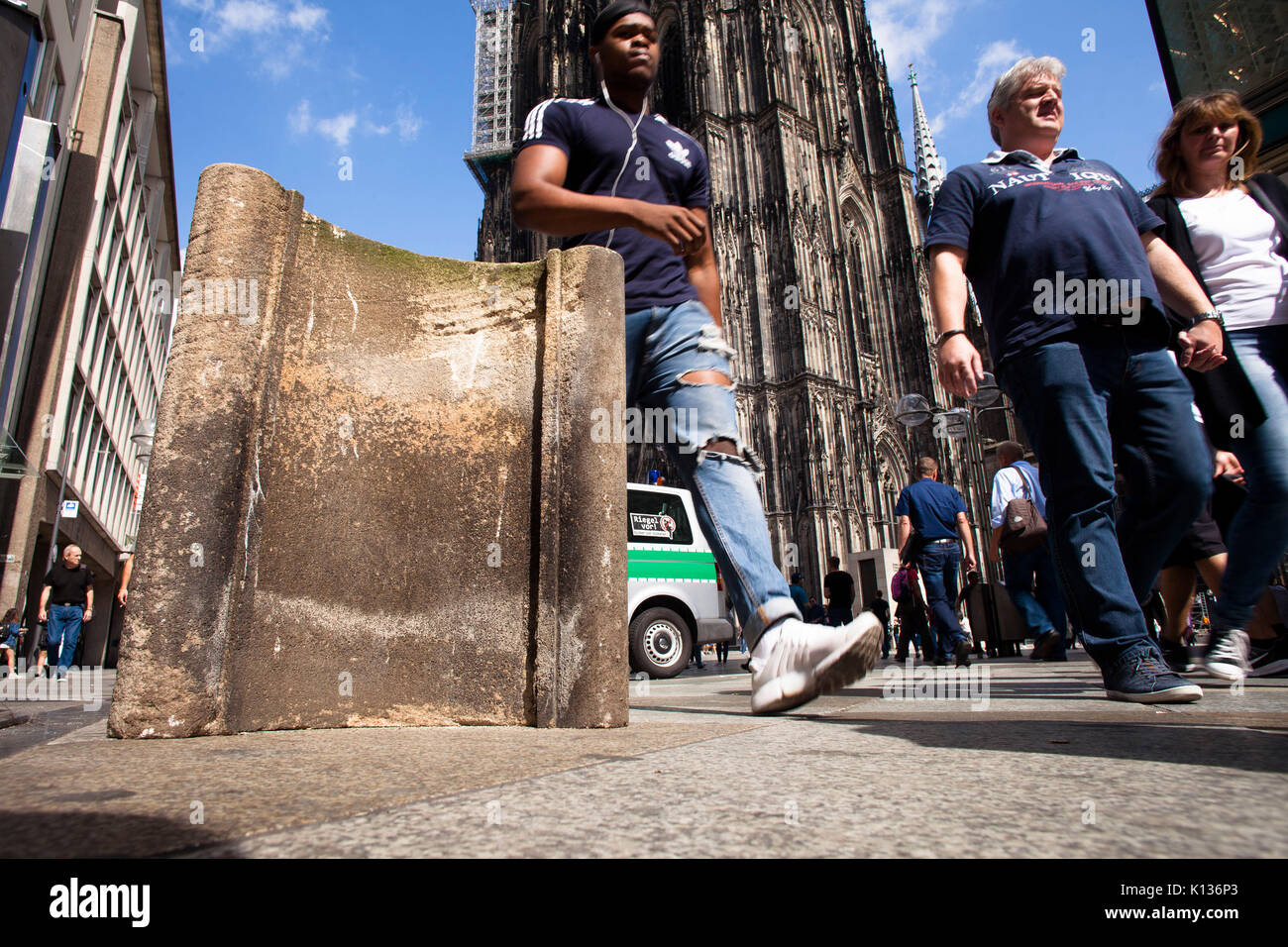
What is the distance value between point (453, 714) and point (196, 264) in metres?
1.37

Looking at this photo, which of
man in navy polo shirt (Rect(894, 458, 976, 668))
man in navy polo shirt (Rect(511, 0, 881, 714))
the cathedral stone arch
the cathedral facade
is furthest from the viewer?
the cathedral stone arch

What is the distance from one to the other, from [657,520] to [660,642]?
4.07 ft

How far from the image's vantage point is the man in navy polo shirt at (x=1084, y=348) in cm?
230

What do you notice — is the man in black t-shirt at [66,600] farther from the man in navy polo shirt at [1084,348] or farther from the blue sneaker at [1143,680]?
the blue sneaker at [1143,680]

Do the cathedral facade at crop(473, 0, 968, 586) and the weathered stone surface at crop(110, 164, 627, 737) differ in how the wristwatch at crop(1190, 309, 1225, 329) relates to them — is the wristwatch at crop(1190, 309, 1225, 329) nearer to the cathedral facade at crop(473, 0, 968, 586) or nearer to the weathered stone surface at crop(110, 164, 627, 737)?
the weathered stone surface at crop(110, 164, 627, 737)

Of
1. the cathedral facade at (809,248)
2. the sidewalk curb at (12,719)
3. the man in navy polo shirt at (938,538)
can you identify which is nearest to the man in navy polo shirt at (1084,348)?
the man in navy polo shirt at (938,538)

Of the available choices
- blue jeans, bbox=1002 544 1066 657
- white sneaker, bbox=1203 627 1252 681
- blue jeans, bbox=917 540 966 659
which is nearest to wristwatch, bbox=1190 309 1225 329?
white sneaker, bbox=1203 627 1252 681

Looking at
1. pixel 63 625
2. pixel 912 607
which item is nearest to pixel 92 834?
pixel 912 607

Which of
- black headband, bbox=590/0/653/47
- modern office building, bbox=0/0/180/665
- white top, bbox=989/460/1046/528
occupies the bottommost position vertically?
white top, bbox=989/460/1046/528

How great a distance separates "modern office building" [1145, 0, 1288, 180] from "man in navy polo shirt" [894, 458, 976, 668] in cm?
758

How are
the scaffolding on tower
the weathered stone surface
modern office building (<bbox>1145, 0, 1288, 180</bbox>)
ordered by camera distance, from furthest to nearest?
the scaffolding on tower → modern office building (<bbox>1145, 0, 1288, 180</bbox>) → the weathered stone surface

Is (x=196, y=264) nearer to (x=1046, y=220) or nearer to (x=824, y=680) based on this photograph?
(x=824, y=680)

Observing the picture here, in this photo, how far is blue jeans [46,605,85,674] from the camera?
845 cm

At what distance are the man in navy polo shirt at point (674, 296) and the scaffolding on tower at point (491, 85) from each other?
166ft
